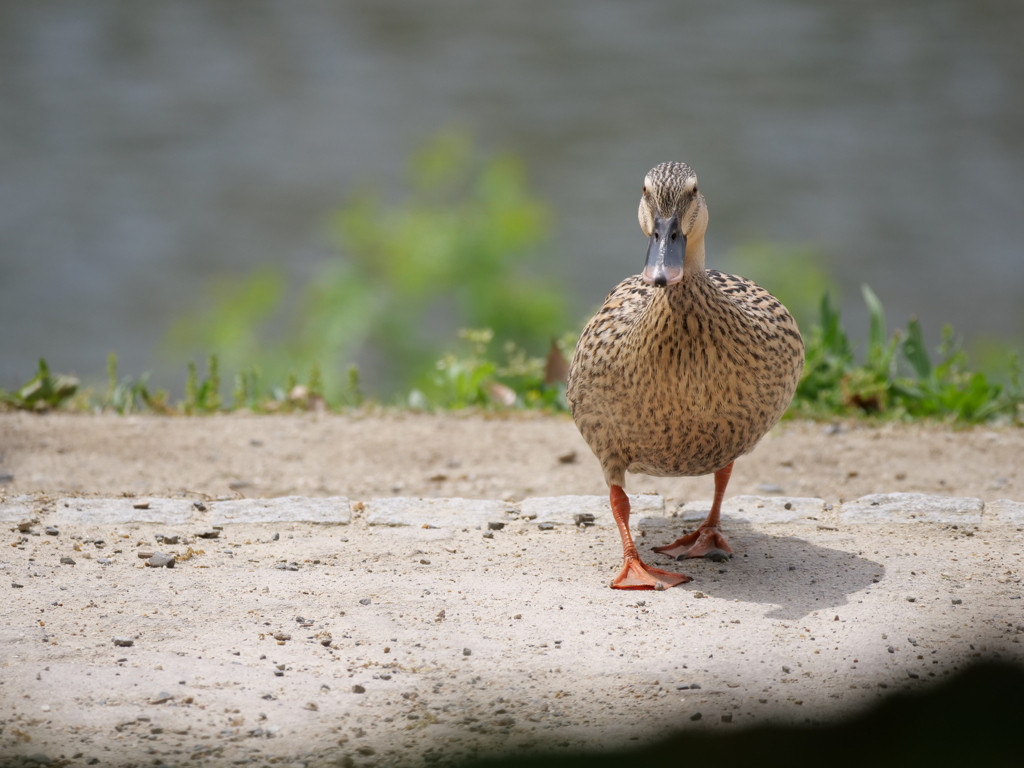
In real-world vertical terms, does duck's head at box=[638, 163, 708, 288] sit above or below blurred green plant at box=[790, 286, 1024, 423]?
above

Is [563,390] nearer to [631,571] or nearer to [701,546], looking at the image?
[701,546]

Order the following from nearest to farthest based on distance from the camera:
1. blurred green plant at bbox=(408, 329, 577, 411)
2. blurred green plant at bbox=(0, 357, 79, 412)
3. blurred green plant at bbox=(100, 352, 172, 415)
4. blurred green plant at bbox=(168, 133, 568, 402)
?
blurred green plant at bbox=(0, 357, 79, 412) < blurred green plant at bbox=(100, 352, 172, 415) < blurred green plant at bbox=(408, 329, 577, 411) < blurred green plant at bbox=(168, 133, 568, 402)

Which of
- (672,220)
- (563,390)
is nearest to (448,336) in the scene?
(563,390)

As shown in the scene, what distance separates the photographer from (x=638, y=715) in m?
3.25

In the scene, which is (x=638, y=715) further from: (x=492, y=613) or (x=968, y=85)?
(x=968, y=85)

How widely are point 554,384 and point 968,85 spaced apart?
40.9 feet

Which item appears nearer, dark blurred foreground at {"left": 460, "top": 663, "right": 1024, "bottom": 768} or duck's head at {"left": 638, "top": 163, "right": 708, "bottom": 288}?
dark blurred foreground at {"left": 460, "top": 663, "right": 1024, "bottom": 768}

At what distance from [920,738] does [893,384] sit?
19.1 ft

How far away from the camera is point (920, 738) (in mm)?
1433

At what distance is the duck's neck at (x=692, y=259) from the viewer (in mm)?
4137

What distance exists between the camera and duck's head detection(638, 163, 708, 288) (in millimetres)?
3828

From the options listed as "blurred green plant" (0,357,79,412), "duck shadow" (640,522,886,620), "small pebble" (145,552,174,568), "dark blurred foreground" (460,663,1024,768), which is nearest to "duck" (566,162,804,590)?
"duck shadow" (640,522,886,620)

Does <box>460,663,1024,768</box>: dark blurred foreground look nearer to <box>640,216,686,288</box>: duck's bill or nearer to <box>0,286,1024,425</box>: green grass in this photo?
<box>640,216,686,288</box>: duck's bill

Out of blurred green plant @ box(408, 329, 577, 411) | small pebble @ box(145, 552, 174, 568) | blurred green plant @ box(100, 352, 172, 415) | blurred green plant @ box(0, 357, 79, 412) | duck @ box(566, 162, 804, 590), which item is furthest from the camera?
blurred green plant @ box(408, 329, 577, 411)
